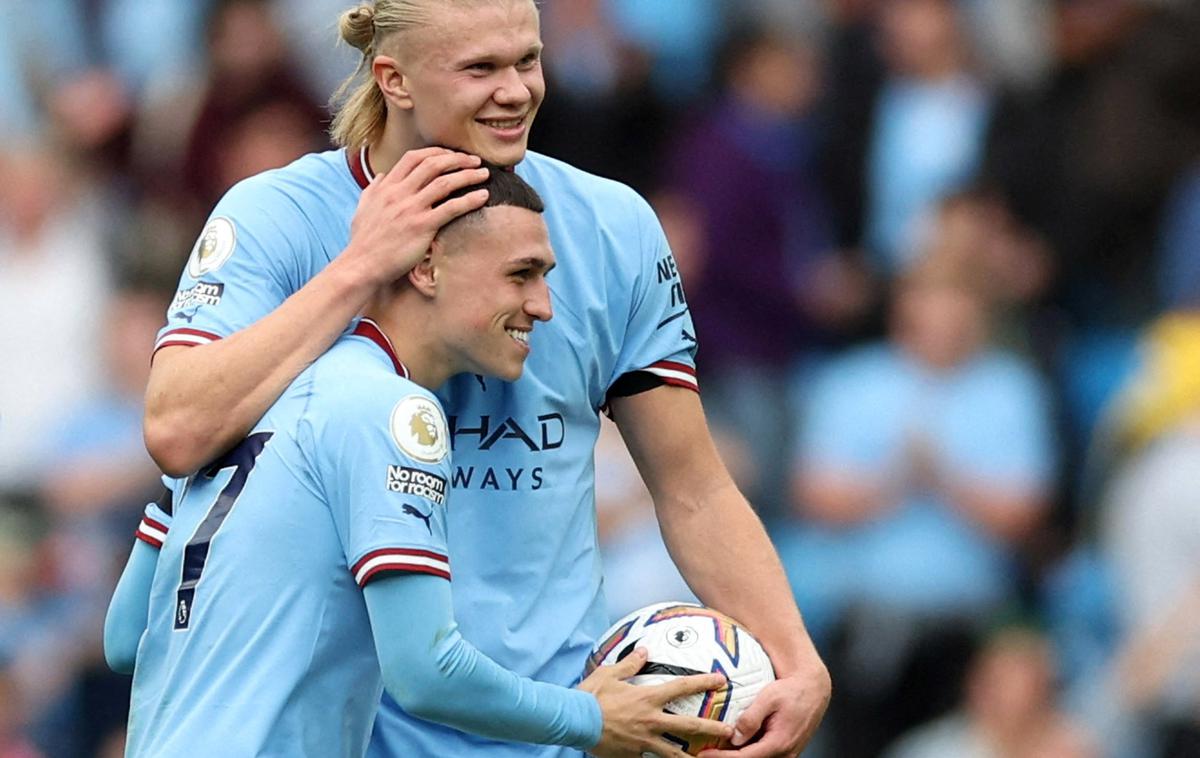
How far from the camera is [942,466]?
9.27 metres

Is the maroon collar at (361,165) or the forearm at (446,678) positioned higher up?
the maroon collar at (361,165)

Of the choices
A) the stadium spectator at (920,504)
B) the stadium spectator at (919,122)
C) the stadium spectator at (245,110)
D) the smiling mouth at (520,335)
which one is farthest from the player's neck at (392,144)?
the stadium spectator at (245,110)

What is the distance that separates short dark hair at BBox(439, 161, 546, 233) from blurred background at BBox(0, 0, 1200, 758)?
13.4ft

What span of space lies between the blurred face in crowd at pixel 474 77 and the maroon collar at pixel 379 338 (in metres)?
0.45

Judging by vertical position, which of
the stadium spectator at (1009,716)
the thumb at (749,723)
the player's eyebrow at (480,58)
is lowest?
the stadium spectator at (1009,716)

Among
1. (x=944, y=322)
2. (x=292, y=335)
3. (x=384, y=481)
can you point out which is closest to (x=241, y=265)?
(x=292, y=335)

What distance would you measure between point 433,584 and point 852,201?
6.57 metres

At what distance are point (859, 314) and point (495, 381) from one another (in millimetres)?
5249

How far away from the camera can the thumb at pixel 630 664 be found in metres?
4.80

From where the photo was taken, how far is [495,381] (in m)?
5.04

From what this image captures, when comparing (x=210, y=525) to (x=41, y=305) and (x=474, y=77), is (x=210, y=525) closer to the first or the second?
(x=474, y=77)

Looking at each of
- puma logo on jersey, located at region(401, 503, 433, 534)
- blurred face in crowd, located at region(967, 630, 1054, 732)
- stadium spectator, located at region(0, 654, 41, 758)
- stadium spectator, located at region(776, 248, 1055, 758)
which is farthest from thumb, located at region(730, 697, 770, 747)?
stadium spectator, located at region(0, 654, 41, 758)

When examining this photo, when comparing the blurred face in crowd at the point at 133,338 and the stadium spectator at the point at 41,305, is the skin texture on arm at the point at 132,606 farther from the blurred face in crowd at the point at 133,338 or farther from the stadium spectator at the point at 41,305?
the stadium spectator at the point at 41,305

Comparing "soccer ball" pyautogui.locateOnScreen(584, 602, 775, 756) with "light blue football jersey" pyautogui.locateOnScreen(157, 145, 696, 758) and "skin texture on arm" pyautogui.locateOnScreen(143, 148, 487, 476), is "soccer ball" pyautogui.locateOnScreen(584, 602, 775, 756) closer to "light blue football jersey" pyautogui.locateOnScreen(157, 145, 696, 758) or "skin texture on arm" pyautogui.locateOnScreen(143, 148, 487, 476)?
"light blue football jersey" pyautogui.locateOnScreen(157, 145, 696, 758)
